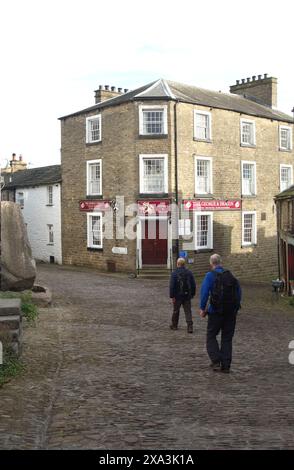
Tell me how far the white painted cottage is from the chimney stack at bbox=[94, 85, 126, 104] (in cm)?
545

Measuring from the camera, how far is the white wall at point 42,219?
106 feet

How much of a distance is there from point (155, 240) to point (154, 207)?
1667mm

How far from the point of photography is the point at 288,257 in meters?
24.2

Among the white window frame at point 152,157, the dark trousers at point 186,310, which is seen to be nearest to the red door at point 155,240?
the white window frame at point 152,157

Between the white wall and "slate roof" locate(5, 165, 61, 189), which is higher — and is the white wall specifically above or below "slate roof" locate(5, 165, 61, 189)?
below

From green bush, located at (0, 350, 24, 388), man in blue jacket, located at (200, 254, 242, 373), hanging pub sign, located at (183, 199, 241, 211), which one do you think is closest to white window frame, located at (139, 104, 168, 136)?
hanging pub sign, located at (183, 199, 241, 211)

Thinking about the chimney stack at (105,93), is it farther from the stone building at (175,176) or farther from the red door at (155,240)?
the red door at (155,240)

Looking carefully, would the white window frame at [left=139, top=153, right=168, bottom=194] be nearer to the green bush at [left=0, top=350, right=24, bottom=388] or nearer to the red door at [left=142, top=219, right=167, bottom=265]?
the red door at [left=142, top=219, right=167, bottom=265]

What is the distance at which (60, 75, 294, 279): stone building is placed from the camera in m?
26.5

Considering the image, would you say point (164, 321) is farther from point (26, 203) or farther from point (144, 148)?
point (26, 203)

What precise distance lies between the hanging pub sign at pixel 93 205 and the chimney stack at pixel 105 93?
253 inches
